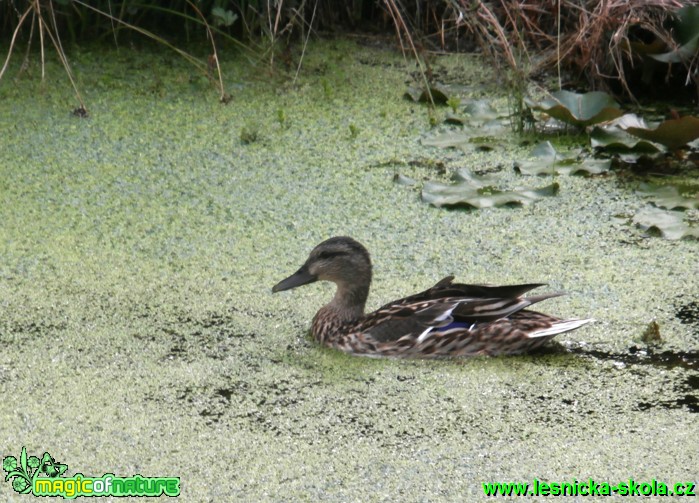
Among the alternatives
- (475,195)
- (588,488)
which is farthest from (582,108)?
(588,488)

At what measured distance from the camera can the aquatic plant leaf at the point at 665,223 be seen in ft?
15.7

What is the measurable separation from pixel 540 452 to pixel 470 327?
0.74 meters

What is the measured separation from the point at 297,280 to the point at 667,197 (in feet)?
5.99

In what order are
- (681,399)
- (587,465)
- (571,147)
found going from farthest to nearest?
(571,147)
(681,399)
(587,465)

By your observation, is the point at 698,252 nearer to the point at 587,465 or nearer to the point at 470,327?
the point at 470,327

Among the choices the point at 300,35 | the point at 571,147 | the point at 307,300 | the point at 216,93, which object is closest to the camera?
the point at 307,300

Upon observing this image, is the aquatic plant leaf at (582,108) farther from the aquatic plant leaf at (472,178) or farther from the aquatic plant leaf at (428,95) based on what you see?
the aquatic plant leaf at (472,178)

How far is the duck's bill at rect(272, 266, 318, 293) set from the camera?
4219mm

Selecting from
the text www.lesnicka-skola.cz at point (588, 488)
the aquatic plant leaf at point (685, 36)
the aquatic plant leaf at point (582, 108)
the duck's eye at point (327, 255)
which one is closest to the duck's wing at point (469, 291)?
the duck's eye at point (327, 255)

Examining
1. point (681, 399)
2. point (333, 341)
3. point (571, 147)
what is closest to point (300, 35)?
point (571, 147)

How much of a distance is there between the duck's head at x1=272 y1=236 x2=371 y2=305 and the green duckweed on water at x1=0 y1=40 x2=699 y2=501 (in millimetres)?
162

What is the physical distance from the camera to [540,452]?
3344 millimetres

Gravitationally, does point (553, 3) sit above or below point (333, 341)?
above

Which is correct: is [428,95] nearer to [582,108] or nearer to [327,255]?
[582,108]
